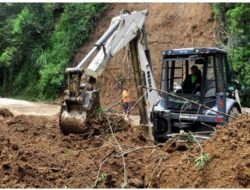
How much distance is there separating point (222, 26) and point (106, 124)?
1315 cm

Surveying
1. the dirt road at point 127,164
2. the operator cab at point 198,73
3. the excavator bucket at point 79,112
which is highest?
the operator cab at point 198,73

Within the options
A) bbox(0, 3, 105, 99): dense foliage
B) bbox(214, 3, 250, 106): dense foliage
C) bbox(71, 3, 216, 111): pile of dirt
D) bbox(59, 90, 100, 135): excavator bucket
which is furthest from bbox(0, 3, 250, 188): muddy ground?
bbox(0, 3, 105, 99): dense foliage

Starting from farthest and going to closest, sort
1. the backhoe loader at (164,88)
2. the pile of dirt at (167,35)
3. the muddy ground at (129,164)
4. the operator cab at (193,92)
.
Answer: the pile of dirt at (167,35) → the operator cab at (193,92) → the backhoe loader at (164,88) → the muddy ground at (129,164)

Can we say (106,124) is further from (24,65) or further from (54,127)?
(24,65)

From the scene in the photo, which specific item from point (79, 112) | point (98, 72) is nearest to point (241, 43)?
point (98, 72)

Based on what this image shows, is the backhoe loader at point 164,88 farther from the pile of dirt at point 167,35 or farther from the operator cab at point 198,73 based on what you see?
the pile of dirt at point 167,35

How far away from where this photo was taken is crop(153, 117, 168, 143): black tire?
31.2 feet

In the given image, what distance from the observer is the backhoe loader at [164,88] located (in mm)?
8328

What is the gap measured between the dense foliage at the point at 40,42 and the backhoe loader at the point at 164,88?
1477cm

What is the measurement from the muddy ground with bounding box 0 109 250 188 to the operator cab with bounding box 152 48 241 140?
72.9 inches

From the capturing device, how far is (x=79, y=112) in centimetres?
823

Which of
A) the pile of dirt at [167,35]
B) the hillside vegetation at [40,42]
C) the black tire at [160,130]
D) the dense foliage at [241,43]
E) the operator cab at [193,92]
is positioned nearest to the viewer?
the operator cab at [193,92]

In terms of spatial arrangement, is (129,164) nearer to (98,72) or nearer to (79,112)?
(79,112)

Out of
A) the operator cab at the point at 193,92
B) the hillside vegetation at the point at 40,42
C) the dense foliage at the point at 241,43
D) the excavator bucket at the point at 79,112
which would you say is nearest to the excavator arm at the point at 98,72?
the excavator bucket at the point at 79,112
